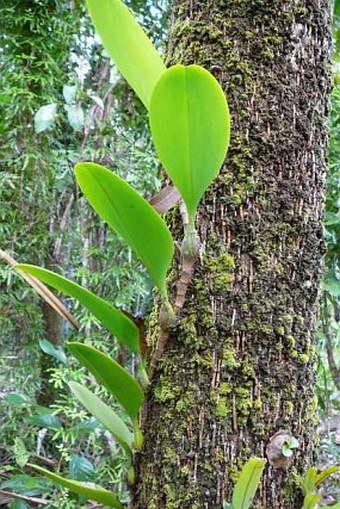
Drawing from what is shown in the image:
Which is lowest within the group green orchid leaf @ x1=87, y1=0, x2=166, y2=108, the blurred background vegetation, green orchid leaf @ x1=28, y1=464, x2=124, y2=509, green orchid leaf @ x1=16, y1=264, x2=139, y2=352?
green orchid leaf @ x1=28, y1=464, x2=124, y2=509

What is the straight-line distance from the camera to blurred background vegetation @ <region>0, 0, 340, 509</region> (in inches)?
44.2

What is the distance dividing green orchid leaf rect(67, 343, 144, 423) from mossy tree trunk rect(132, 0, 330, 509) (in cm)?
3

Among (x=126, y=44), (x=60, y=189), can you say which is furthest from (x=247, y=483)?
(x=60, y=189)

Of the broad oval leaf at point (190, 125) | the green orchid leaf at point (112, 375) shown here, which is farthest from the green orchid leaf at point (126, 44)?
the green orchid leaf at point (112, 375)

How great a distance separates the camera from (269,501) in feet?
1.44

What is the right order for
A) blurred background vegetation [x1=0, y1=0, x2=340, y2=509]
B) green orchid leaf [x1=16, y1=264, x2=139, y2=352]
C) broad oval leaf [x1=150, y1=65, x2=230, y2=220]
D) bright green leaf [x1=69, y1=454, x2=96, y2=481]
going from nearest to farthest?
1. broad oval leaf [x1=150, y1=65, x2=230, y2=220]
2. green orchid leaf [x1=16, y1=264, x2=139, y2=352]
3. bright green leaf [x1=69, y1=454, x2=96, y2=481]
4. blurred background vegetation [x1=0, y1=0, x2=340, y2=509]

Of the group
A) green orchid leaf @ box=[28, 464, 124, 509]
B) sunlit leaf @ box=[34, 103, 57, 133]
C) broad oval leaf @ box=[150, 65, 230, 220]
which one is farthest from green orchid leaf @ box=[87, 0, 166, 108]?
sunlit leaf @ box=[34, 103, 57, 133]

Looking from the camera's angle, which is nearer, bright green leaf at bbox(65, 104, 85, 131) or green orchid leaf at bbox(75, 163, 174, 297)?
green orchid leaf at bbox(75, 163, 174, 297)

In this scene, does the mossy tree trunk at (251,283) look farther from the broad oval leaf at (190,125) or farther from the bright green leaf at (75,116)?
the bright green leaf at (75,116)

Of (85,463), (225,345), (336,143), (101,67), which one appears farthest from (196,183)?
(101,67)

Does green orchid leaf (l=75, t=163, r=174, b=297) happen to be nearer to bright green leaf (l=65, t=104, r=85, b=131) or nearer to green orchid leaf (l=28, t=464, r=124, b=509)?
green orchid leaf (l=28, t=464, r=124, b=509)

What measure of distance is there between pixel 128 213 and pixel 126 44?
0.45 ft

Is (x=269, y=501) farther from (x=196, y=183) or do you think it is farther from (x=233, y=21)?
(x=233, y=21)

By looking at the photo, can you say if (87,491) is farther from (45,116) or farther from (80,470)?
(45,116)
